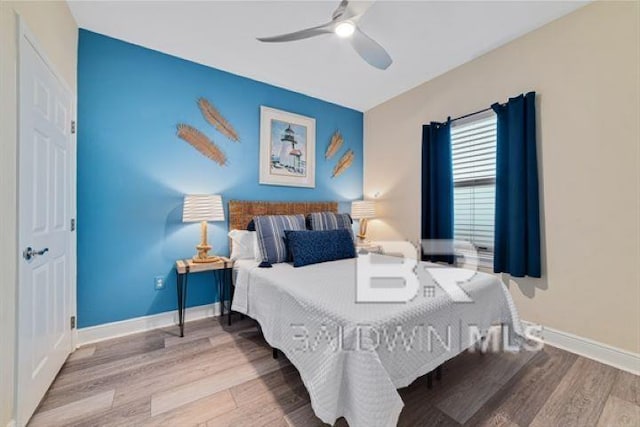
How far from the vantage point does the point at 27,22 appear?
1.40 m

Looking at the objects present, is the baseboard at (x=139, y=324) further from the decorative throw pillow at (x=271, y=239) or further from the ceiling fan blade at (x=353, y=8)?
the ceiling fan blade at (x=353, y=8)

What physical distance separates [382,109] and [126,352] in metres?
4.02

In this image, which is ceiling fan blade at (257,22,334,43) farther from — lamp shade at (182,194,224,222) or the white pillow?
the white pillow

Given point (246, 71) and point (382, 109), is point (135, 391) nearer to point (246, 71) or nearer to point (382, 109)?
point (246, 71)

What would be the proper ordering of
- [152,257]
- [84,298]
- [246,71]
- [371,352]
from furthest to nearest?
[246,71], [152,257], [84,298], [371,352]

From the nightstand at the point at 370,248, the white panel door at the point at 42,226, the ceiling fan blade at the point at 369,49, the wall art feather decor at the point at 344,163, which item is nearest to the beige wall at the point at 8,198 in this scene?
the white panel door at the point at 42,226

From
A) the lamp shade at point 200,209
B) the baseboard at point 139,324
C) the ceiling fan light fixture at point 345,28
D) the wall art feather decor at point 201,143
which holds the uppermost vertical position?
the ceiling fan light fixture at point 345,28

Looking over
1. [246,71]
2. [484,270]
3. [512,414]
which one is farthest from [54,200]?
[484,270]

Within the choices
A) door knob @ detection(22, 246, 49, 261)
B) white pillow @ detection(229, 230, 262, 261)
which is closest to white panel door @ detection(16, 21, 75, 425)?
door knob @ detection(22, 246, 49, 261)

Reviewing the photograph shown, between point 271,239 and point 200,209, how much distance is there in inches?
28.4

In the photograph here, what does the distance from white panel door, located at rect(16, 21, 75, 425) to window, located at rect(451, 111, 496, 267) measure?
3.48 m

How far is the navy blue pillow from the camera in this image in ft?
7.87

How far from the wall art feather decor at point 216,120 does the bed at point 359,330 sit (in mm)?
1624

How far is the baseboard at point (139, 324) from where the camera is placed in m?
2.25
